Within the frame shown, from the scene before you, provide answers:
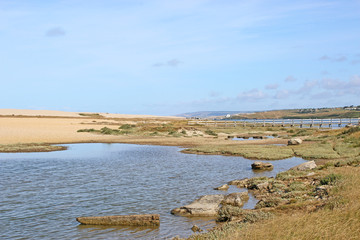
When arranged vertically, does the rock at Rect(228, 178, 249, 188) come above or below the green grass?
below

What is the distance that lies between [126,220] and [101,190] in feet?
16.8

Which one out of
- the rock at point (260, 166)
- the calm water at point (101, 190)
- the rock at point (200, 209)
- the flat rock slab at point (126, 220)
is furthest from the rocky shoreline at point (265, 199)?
the rock at point (260, 166)

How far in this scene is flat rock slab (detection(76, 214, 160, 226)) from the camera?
11.5 m

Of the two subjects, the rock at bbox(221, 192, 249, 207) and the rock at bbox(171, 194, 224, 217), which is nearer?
the rock at bbox(171, 194, 224, 217)

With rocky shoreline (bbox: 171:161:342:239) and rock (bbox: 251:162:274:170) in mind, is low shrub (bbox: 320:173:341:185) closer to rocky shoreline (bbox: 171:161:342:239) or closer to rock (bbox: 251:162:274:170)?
rocky shoreline (bbox: 171:161:342:239)

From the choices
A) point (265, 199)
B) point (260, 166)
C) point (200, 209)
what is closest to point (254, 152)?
point (260, 166)

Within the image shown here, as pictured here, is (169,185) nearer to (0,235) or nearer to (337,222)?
(0,235)

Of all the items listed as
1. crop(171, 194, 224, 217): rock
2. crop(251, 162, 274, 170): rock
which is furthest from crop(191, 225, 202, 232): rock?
crop(251, 162, 274, 170): rock

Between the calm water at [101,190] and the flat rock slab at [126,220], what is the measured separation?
0.27 meters

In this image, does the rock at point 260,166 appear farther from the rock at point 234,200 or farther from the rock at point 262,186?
the rock at point 234,200

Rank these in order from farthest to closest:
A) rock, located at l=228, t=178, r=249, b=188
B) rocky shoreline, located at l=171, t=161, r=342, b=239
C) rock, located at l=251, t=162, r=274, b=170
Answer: rock, located at l=251, t=162, r=274, b=170
rock, located at l=228, t=178, r=249, b=188
rocky shoreline, located at l=171, t=161, r=342, b=239

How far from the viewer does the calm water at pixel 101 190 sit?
11180mm

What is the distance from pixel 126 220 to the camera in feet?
37.9

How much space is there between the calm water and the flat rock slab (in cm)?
27
